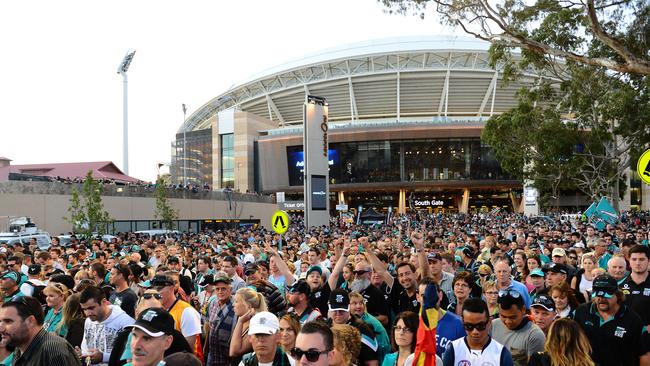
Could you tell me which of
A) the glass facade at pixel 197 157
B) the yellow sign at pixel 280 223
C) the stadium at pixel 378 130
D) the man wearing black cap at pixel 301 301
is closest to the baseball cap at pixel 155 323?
the man wearing black cap at pixel 301 301

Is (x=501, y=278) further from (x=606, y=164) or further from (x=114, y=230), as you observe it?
(x=114, y=230)

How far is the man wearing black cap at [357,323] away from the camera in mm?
5129

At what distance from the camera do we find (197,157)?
84.1 m

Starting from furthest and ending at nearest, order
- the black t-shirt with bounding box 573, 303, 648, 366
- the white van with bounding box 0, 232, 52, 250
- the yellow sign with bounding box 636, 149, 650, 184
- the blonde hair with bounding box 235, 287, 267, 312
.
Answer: the white van with bounding box 0, 232, 52, 250
the yellow sign with bounding box 636, 149, 650, 184
the blonde hair with bounding box 235, 287, 267, 312
the black t-shirt with bounding box 573, 303, 648, 366

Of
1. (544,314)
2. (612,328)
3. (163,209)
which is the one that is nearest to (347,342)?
(544,314)

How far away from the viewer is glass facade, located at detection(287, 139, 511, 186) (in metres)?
78.9

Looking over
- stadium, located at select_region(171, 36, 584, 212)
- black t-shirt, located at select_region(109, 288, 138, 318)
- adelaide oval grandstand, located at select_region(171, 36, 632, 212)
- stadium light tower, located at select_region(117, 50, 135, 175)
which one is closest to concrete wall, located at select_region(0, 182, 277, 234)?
stadium light tower, located at select_region(117, 50, 135, 175)

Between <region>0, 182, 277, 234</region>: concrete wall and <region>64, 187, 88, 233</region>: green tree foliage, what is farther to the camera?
<region>0, 182, 277, 234</region>: concrete wall

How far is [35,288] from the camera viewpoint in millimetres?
8070

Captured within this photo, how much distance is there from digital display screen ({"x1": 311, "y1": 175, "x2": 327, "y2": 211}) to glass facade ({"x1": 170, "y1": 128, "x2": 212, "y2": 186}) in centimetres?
4454

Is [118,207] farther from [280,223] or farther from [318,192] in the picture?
[280,223]

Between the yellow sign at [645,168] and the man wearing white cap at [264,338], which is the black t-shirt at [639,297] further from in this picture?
the man wearing white cap at [264,338]

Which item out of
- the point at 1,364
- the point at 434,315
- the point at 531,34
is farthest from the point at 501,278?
the point at 531,34

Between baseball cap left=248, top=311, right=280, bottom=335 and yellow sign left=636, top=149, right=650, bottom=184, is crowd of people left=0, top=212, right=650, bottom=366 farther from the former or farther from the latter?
yellow sign left=636, top=149, right=650, bottom=184
